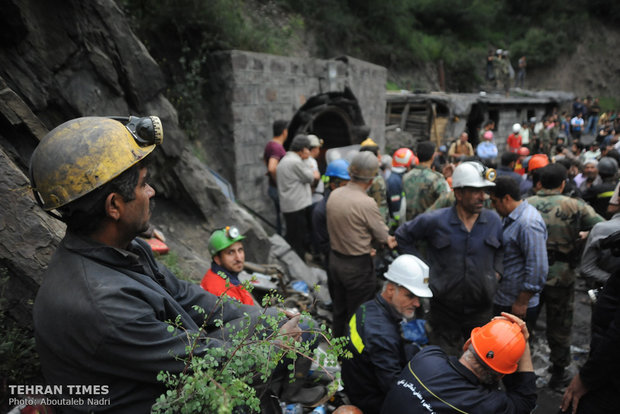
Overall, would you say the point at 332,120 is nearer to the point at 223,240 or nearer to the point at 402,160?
the point at 402,160

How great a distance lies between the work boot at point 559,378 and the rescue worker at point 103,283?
4.02 meters

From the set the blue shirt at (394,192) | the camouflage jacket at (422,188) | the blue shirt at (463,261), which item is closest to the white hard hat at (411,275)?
the blue shirt at (463,261)

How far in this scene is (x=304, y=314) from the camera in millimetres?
1595

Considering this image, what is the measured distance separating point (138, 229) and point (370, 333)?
1.75 metres

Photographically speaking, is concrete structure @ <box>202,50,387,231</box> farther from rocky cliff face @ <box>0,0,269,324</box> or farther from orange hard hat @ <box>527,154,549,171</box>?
orange hard hat @ <box>527,154,549,171</box>

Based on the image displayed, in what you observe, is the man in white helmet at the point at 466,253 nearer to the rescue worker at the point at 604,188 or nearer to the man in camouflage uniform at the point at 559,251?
the man in camouflage uniform at the point at 559,251

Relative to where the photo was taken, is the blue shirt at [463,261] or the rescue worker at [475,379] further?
the blue shirt at [463,261]

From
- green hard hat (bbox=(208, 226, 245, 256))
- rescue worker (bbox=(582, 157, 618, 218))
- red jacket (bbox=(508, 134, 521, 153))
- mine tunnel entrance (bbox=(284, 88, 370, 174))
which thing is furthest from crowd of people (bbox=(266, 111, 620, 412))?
red jacket (bbox=(508, 134, 521, 153))

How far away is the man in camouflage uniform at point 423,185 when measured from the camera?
541 cm

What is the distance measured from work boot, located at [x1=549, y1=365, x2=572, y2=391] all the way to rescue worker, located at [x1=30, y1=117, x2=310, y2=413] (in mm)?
4018

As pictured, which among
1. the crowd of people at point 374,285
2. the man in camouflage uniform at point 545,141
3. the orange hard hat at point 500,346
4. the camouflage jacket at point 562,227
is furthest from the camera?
the man in camouflage uniform at point 545,141

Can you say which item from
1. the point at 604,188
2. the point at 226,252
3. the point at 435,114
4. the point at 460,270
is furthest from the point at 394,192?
the point at 435,114

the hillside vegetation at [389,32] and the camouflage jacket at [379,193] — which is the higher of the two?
the hillside vegetation at [389,32]

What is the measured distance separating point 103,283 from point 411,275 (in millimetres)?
2206
